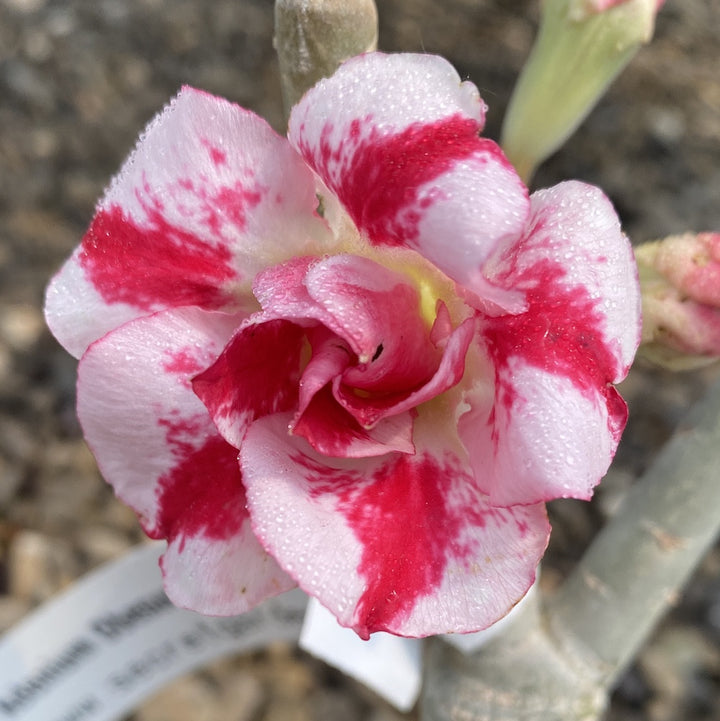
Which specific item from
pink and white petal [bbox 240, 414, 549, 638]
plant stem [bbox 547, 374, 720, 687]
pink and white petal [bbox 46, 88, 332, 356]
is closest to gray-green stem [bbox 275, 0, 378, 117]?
pink and white petal [bbox 46, 88, 332, 356]

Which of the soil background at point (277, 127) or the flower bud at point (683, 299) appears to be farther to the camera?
the soil background at point (277, 127)

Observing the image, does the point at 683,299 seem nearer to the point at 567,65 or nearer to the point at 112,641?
the point at 567,65

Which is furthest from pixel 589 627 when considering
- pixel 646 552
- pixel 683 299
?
pixel 683 299

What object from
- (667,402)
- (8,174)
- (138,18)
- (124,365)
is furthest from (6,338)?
(124,365)

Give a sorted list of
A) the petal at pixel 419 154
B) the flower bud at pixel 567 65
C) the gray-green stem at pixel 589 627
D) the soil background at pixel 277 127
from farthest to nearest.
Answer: the soil background at pixel 277 127
the gray-green stem at pixel 589 627
the flower bud at pixel 567 65
the petal at pixel 419 154

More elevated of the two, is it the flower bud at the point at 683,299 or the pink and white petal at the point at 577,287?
the pink and white petal at the point at 577,287

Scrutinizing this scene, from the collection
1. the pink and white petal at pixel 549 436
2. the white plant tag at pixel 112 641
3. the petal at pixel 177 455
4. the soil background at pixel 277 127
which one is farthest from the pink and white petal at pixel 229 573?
the soil background at pixel 277 127

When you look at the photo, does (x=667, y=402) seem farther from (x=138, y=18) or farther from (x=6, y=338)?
(x=138, y=18)

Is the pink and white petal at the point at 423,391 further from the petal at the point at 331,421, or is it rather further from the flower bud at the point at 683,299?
the flower bud at the point at 683,299
